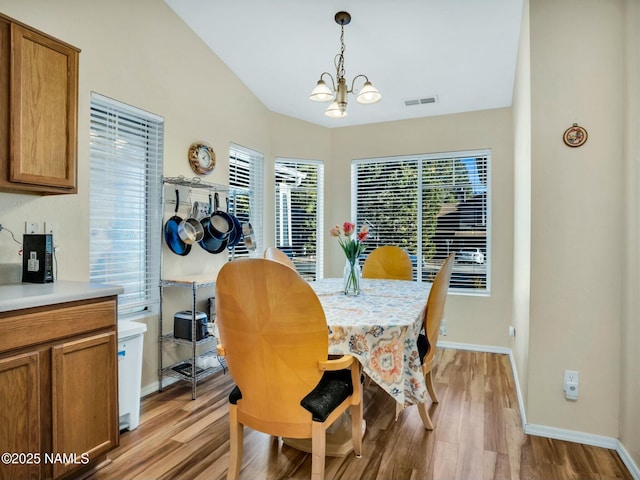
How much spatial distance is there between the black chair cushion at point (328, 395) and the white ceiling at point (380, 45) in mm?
2478

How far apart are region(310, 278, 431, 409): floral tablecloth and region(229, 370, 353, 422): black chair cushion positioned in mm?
155

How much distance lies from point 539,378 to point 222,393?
218cm

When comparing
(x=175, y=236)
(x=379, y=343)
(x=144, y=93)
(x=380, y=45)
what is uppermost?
(x=380, y=45)

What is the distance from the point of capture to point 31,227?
2080 millimetres

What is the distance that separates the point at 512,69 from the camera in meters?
3.26

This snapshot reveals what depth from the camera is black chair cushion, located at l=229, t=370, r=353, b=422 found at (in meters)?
1.56

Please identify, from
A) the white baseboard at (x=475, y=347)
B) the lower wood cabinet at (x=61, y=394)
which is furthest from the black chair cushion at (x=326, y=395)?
the white baseboard at (x=475, y=347)

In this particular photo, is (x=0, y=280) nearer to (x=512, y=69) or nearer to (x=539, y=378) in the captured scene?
(x=539, y=378)

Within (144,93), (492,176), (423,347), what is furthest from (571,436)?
(144,93)

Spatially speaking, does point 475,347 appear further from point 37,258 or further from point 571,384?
point 37,258

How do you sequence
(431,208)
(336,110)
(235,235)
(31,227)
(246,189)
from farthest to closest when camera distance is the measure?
(431,208)
(246,189)
(235,235)
(336,110)
(31,227)

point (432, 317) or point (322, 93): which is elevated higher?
point (322, 93)

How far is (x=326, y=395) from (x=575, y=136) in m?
2.01

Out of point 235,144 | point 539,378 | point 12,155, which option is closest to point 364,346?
point 539,378
